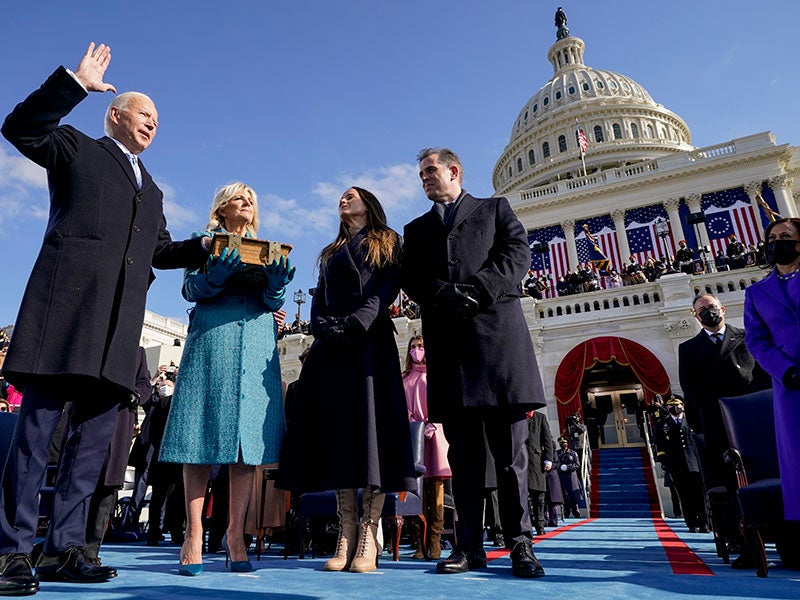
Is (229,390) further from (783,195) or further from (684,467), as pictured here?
(783,195)

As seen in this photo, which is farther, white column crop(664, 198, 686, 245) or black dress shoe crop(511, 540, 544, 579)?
white column crop(664, 198, 686, 245)

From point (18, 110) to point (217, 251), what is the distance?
102cm

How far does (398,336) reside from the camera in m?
20.7

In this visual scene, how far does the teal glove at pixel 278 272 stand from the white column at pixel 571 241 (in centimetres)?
3015

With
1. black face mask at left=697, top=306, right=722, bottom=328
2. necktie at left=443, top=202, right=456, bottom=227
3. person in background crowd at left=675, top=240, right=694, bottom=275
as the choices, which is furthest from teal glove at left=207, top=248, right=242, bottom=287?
person in background crowd at left=675, top=240, right=694, bottom=275

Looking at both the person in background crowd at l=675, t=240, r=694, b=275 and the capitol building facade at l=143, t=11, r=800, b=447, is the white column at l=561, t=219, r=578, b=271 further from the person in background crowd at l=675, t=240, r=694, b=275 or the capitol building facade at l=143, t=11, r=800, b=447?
the person in background crowd at l=675, t=240, r=694, b=275

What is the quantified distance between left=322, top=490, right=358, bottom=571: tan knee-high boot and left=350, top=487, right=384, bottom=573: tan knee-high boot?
60 millimetres

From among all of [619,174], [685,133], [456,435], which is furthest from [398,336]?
[685,133]

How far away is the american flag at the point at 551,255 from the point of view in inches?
1218

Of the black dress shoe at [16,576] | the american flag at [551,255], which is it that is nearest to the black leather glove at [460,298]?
the black dress shoe at [16,576]

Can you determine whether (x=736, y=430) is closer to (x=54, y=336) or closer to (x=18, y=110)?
(x=54, y=336)

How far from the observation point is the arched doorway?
18.3 metres

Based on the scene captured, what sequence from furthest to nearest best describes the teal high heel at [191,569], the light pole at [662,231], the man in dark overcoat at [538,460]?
the light pole at [662,231] → the man in dark overcoat at [538,460] → the teal high heel at [191,569]

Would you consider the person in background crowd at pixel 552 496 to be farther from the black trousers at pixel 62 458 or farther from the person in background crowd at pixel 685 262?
the person in background crowd at pixel 685 262
